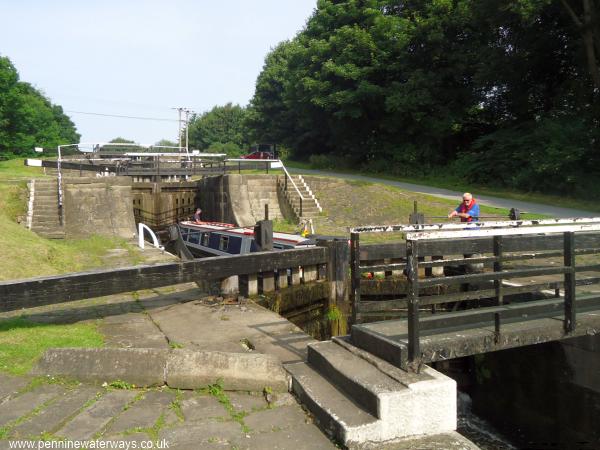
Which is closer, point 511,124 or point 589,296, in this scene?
point 589,296

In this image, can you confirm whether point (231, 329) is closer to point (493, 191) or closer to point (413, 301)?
point (413, 301)

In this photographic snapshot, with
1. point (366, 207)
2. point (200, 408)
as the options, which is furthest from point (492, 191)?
point (200, 408)

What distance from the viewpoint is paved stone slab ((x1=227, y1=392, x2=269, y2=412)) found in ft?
11.7

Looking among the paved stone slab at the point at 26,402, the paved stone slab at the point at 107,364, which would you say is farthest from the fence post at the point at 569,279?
the paved stone slab at the point at 26,402

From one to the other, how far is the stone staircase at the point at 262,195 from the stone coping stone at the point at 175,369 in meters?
14.3

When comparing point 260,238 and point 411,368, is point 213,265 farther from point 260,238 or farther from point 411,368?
point 411,368

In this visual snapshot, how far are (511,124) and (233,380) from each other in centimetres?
2284

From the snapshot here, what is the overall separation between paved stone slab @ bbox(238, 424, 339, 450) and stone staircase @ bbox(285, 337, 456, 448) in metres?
0.08

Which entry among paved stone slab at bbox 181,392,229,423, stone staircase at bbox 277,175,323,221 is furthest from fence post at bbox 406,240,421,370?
stone staircase at bbox 277,175,323,221

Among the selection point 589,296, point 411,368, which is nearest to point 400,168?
point 589,296

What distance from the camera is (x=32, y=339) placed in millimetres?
4859

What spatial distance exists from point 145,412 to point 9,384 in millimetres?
1221

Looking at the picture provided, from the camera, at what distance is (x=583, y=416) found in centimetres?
589

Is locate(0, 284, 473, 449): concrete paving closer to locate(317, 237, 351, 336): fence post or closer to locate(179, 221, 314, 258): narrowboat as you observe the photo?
locate(317, 237, 351, 336): fence post
